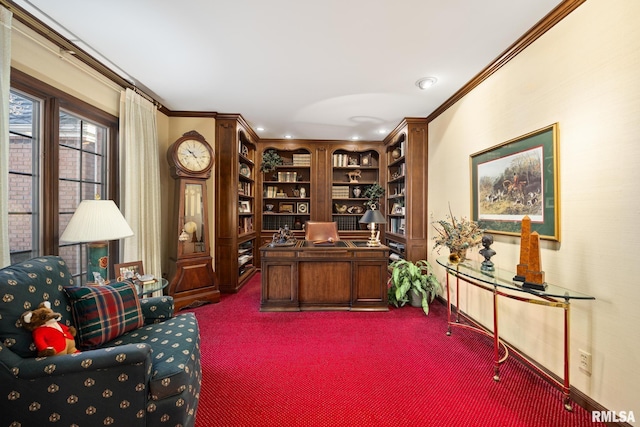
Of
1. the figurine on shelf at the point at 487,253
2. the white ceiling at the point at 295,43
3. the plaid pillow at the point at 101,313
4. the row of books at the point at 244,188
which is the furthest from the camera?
the row of books at the point at 244,188

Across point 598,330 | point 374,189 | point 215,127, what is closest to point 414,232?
point 374,189

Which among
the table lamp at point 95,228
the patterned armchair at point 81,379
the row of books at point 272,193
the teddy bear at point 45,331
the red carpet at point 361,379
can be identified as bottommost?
the red carpet at point 361,379

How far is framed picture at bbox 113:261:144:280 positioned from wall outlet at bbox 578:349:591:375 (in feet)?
11.4

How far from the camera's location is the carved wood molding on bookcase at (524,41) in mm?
1731

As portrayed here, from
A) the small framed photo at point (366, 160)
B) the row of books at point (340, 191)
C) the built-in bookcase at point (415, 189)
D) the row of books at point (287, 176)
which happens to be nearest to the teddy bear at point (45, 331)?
the built-in bookcase at point (415, 189)

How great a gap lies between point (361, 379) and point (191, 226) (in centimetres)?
274

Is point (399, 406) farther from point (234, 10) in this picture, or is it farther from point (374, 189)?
point (374, 189)

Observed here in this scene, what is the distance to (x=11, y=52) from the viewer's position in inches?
73.5

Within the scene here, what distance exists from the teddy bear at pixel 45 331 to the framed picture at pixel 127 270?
3.31ft

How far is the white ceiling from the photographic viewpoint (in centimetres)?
179

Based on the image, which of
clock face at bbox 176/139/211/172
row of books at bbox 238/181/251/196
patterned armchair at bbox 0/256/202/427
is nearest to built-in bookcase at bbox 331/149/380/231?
row of books at bbox 238/181/251/196

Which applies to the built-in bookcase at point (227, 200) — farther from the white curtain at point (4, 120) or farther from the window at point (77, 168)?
the white curtain at point (4, 120)

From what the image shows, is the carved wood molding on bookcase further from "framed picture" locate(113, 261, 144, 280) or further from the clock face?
"framed picture" locate(113, 261, 144, 280)

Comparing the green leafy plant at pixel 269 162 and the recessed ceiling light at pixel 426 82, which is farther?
the green leafy plant at pixel 269 162
